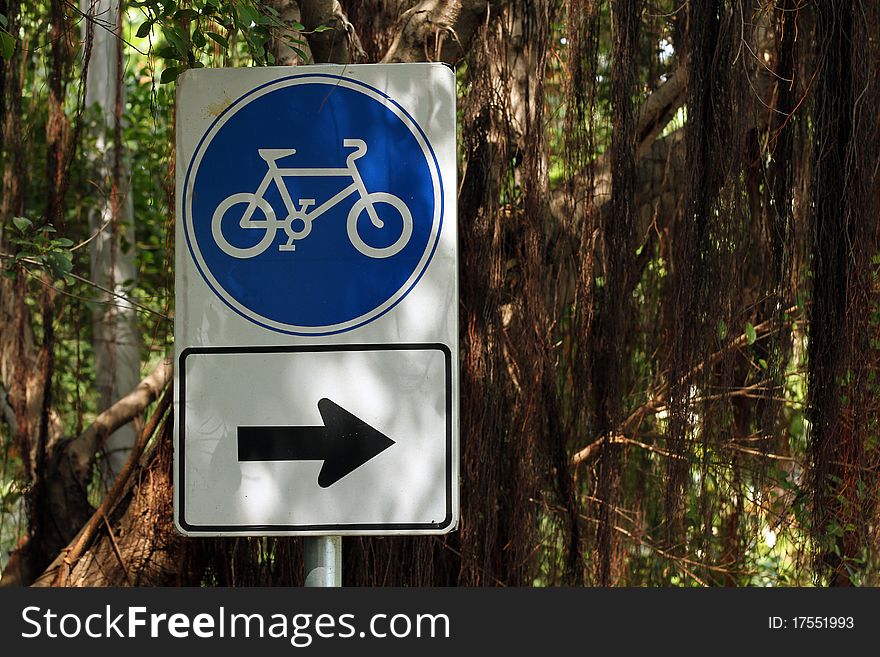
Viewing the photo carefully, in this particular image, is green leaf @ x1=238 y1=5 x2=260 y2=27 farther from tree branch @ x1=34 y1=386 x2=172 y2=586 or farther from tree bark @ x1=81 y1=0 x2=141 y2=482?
tree bark @ x1=81 y1=0 x2=141 y2=482

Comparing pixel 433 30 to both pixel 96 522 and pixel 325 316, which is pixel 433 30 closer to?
pixel 325 316

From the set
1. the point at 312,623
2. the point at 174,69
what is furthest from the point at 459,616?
the point at 174,69

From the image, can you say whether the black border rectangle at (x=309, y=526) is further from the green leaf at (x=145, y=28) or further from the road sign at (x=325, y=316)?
the green leaf at (x=145, y=28)

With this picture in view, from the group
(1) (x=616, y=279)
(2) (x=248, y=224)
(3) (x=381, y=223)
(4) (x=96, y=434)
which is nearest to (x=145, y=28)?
(2) (x=248, y=224)

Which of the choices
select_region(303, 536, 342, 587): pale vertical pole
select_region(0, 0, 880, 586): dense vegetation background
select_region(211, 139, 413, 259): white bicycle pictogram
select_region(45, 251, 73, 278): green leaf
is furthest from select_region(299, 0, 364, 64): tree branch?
select_region(303, 536, 342, 587): pale vertical pole

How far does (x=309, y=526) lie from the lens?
5.81 feet

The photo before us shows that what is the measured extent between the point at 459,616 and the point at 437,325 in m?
0.60

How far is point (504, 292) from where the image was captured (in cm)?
325

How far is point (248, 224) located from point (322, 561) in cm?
60

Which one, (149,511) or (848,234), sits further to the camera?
(149,511)

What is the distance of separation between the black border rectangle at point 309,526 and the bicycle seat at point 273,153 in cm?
34

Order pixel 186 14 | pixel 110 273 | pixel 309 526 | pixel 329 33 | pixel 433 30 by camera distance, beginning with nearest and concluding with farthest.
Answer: pixel 309 526 < pixel 186 14 < pixel 329 33 < pixel 433 30 < pixel 110 273

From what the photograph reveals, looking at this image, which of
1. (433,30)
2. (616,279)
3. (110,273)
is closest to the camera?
(433,30)

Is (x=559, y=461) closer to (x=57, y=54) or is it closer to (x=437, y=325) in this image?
(x=437, y=325)
